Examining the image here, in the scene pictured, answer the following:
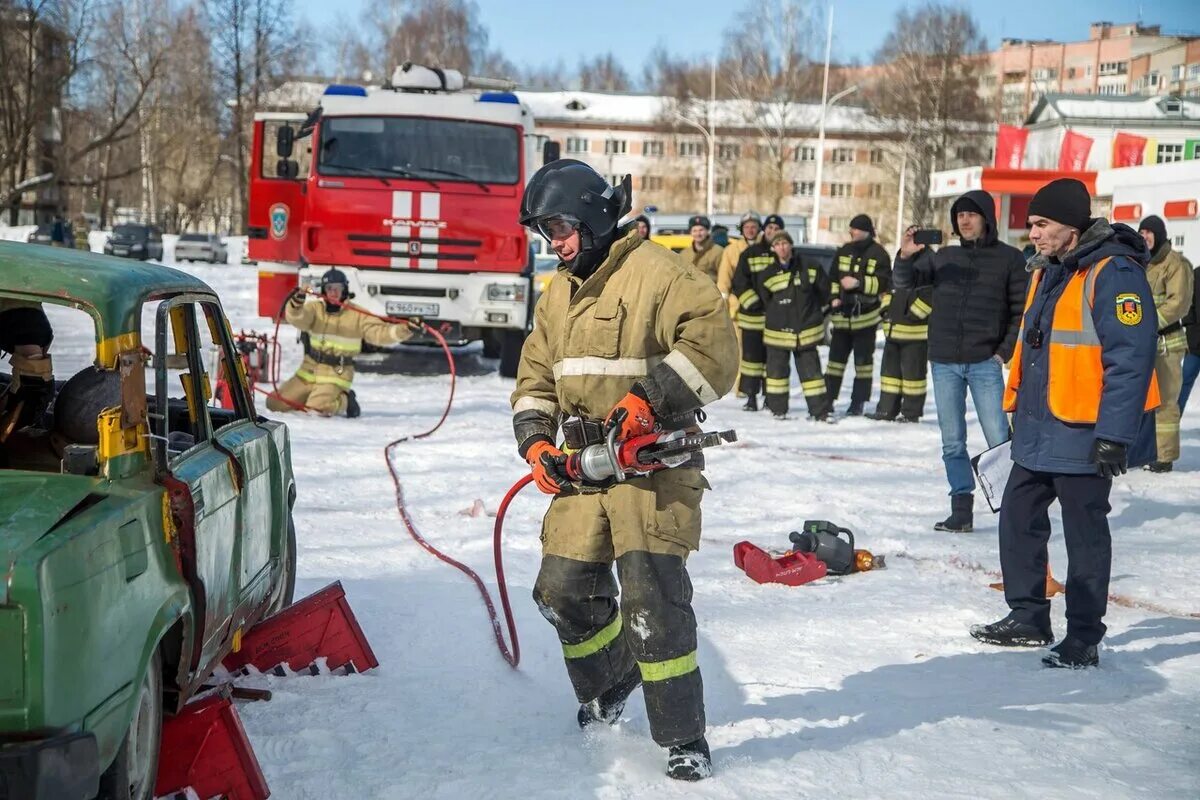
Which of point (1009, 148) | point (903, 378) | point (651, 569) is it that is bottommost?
point (903, 378)

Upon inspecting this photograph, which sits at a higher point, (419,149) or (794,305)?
(419,149)

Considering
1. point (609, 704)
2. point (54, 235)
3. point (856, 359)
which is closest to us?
point (609, 704)

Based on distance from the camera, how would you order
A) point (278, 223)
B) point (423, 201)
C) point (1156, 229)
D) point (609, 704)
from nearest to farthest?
point (609, 704), point (1156, 229), point (423, 201), point (278, 223)

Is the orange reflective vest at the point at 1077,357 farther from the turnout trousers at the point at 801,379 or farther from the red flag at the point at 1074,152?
the red flag at the point at 1074,152

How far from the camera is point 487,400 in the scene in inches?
513

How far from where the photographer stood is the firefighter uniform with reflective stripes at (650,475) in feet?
12.1

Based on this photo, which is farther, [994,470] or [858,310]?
[858,310]

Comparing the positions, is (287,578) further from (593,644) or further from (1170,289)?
(1170,289)

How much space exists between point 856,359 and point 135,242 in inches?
1437

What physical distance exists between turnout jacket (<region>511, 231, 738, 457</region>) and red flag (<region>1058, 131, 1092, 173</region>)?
39402mm

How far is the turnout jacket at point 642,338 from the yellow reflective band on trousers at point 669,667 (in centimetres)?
70

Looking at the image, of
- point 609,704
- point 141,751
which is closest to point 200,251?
point 609,704

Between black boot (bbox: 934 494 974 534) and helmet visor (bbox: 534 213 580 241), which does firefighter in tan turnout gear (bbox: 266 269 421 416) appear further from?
helmet visor (bbox: 534 213 580 241)

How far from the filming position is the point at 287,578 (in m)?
5.07
